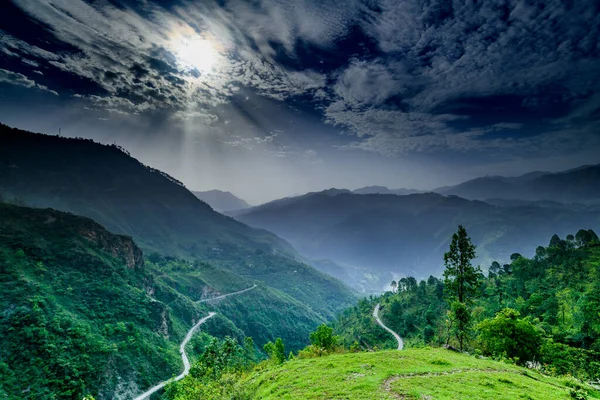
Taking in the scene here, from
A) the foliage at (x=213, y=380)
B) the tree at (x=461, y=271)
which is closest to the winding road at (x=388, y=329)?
the tree at (x=461, y=271)

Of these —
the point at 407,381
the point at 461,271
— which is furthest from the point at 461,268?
the point at 407,381

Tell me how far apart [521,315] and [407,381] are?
76.2 m

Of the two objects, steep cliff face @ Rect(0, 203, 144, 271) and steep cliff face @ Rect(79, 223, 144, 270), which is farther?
steep cliff face @ Rect(79, 223, 144, 270)

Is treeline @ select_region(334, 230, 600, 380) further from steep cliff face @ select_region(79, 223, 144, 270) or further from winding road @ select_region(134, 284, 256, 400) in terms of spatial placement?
steep cliff face @ select_region(79, 223, 144, 270)

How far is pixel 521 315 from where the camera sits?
8138 cm

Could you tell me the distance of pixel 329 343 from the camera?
2400 inches

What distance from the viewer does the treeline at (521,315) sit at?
49.3 m

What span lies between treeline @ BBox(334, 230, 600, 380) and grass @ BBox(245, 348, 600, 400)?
696 inches

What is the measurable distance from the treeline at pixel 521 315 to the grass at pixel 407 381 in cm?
1768

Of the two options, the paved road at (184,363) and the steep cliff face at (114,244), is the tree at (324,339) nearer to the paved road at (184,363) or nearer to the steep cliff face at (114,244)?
the paved road at (184,363)

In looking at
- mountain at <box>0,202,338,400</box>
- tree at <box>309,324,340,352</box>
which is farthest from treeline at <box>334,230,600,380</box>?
mountain at <box>0,202,338,400</box>

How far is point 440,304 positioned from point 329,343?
249 feet

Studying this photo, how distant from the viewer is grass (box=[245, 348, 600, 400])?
24.3m

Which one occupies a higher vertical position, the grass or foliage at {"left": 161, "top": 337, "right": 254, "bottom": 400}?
the grass
